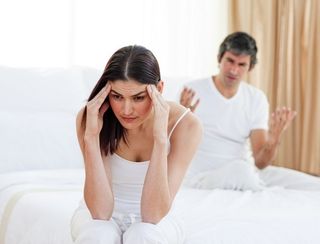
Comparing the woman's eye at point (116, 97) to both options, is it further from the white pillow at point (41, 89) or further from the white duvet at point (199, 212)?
the white pillow at point (41, 89)

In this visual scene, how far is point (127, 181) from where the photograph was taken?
1887 mm

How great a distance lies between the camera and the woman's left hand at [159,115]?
1.74 m

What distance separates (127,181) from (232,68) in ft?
3.84

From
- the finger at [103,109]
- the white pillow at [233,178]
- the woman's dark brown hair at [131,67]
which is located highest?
the woman's dark brown hair at [131,67]

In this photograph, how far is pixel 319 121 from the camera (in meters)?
3.66

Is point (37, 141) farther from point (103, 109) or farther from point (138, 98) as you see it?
point (138, 98)

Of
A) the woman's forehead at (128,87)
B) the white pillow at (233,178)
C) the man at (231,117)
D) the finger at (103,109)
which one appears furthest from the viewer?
the man at (231,117)

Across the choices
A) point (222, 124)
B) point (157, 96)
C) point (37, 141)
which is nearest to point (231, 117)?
point (222, 124)

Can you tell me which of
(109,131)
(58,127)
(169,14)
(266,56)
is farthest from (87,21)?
(109,131)

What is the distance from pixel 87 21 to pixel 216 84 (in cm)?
100

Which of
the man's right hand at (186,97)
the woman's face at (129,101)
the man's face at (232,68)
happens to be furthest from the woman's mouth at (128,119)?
the man's face at (232,68)

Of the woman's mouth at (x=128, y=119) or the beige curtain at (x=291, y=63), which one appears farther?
the beige curtain at (x=291, y=63)

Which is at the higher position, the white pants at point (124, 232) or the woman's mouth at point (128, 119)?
the woman's mouth at point (128, 119)

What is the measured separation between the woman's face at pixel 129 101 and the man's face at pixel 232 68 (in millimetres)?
1154
